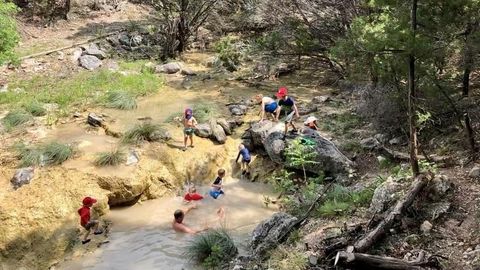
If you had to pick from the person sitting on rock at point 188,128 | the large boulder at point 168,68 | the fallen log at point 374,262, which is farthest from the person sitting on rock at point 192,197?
the large boulder at point 168,68

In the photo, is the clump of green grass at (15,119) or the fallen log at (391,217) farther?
the clump of green grass at (15,119)

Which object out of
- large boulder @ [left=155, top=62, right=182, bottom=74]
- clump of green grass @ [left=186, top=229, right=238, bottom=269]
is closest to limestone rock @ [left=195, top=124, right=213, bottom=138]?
clump of green grass @ [left=186, top=229, right=238, bottom=269]

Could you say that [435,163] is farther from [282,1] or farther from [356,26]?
[282,1]

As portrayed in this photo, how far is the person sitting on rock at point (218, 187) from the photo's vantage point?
9.94 m

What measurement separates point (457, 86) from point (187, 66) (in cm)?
934

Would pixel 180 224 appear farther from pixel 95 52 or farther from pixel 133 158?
pixel 95 52

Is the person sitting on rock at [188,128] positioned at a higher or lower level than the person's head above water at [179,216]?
higher

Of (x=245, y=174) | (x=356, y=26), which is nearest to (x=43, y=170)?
(x=245, y=174)

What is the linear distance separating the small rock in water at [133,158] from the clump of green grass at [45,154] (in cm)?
118

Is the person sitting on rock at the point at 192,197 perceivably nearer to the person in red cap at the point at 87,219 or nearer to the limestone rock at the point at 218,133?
the person in red cap at the point at 87,219

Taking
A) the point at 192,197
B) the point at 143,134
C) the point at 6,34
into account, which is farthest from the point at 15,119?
the point at 192,197

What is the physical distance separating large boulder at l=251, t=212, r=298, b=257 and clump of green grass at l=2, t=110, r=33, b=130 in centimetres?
686

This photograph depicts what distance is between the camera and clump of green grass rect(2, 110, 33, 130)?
11.6 meters

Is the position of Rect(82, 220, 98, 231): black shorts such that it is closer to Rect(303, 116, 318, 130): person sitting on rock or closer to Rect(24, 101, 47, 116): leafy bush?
Rect(24, 101, 47, 116): leafy bush
